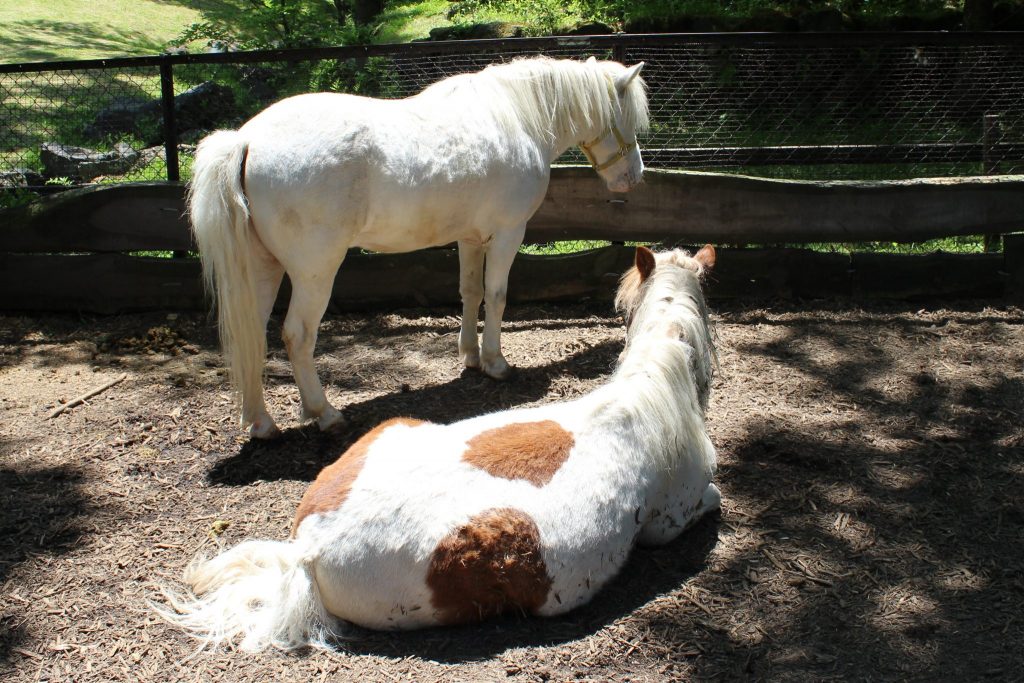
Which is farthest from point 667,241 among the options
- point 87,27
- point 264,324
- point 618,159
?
point 87,27

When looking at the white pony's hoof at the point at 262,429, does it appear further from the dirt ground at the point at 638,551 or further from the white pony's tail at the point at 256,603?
the white pony's tail at the point at 256,603

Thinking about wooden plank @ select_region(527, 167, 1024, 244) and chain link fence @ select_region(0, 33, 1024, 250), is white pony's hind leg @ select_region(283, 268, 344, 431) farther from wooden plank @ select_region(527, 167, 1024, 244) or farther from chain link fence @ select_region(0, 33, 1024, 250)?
chain link fence @ select_region(0, 33, 1024, 250)

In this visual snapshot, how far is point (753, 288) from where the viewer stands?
22.9 ft

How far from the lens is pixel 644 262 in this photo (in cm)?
395

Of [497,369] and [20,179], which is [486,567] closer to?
[497,369]

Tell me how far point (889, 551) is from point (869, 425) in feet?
4.28

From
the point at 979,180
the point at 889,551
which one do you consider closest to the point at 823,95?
the point at 979,180

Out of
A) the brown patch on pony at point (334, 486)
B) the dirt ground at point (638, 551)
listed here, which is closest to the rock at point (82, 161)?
the dirt ground at point (638, 551)

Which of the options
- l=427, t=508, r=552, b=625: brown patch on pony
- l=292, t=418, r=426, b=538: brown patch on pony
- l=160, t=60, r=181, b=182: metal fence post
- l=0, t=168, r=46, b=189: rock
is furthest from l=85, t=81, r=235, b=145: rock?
l=427, t=508, r=552, b=625: brown patch on pony

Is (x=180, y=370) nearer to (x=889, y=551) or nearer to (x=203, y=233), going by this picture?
(x=203, y=233)

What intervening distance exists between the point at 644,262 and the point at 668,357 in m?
0.50

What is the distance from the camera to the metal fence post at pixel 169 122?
6.72 meters

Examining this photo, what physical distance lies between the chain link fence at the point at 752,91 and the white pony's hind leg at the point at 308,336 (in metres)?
2.71

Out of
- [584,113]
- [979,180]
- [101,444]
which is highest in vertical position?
[584,113]
